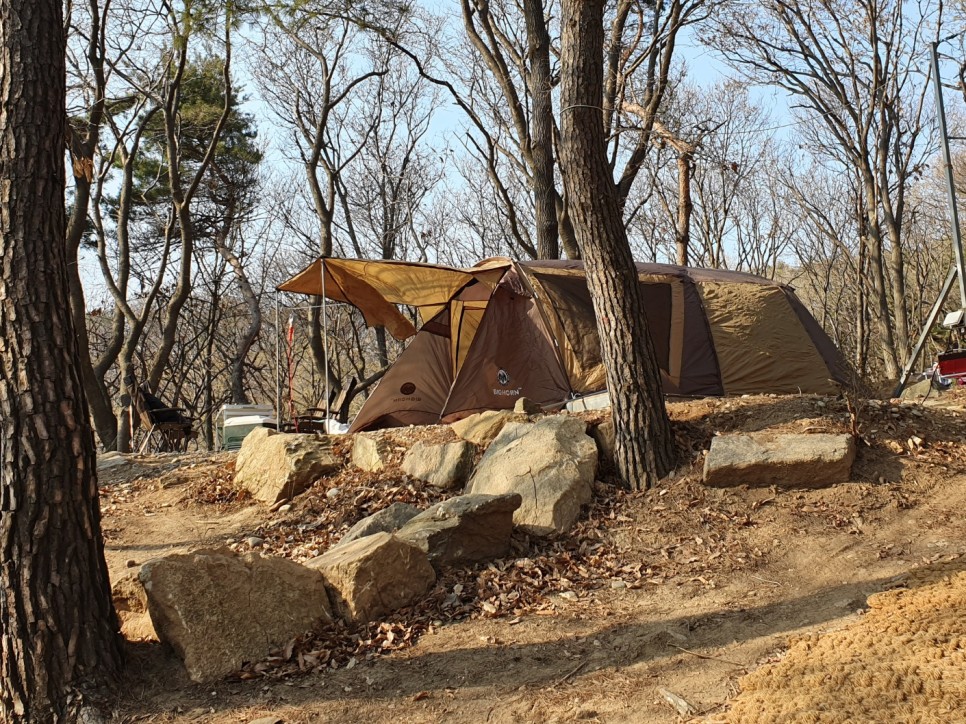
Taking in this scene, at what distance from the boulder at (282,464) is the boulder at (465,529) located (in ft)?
5.63

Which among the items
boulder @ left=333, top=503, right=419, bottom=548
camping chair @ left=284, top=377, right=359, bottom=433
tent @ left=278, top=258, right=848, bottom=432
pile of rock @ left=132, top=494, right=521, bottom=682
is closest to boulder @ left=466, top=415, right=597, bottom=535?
pile of rock @ left=132, top=494, right=521, bottom=682

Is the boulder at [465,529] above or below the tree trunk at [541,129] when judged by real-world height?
below

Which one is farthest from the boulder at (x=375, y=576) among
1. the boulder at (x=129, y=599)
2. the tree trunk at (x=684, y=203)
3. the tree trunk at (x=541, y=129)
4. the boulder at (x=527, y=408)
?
the tree trunk at (x=684, y=203)

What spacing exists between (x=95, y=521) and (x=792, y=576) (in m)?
3.55

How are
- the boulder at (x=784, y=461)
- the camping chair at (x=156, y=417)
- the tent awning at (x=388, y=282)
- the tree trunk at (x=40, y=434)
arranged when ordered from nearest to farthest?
the tree trunk at (x=40, y=434) → the boulder at (x=784, y=461) → the tent awning at (x=388, y=282) → the camping chair at (x=156, y=417)

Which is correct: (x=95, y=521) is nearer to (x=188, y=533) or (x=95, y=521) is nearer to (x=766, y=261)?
(x=188, y=533)

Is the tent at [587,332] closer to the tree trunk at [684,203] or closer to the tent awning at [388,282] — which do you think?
the tent awning at [388,282]

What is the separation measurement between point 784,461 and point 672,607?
1689mm

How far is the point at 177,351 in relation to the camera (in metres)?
22.5

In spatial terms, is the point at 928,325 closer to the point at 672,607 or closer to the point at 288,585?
the point at 672,607

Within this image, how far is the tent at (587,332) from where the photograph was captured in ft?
26.6

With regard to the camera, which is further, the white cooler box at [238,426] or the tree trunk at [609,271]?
the white cooler box at [238,426]

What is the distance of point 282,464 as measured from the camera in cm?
640

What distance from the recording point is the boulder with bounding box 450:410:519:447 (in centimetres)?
652
